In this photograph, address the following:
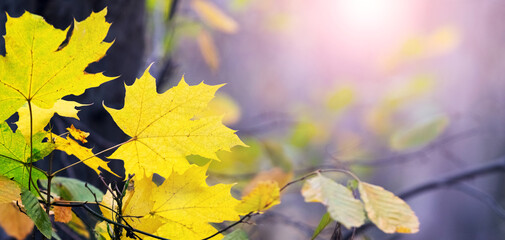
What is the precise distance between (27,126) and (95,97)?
458 millimetres

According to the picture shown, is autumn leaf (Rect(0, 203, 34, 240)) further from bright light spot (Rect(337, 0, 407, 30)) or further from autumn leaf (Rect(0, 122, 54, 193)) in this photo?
bright light spot (Rect(337, 0, 407, 30))

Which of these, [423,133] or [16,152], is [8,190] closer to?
[16,152]

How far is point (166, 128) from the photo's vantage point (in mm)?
272

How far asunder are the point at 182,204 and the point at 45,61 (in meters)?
0.13

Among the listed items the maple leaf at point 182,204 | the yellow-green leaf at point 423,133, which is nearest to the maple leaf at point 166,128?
the maple leaf at point 182,204

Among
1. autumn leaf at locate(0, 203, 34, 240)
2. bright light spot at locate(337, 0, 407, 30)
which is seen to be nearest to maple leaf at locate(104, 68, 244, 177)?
autumn leaf at locate(0, 203, 34, 240)

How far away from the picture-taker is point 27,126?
9.9 inches

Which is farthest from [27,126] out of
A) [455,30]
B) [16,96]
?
[455,30]

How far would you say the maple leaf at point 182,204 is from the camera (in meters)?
0.26

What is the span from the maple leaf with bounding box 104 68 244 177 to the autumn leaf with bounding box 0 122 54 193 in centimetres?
5

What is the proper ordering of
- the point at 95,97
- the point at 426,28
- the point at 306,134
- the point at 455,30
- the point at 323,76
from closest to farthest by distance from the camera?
the point at 95,97
the point at 306,134
the point at 455,30
the point at 426,28
the point at 323,76

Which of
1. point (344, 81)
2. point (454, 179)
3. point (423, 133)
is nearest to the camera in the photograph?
point (454, 179)

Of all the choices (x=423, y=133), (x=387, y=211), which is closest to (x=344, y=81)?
(x=423, y=133)

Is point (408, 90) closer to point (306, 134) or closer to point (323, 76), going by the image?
point (306, 134)
